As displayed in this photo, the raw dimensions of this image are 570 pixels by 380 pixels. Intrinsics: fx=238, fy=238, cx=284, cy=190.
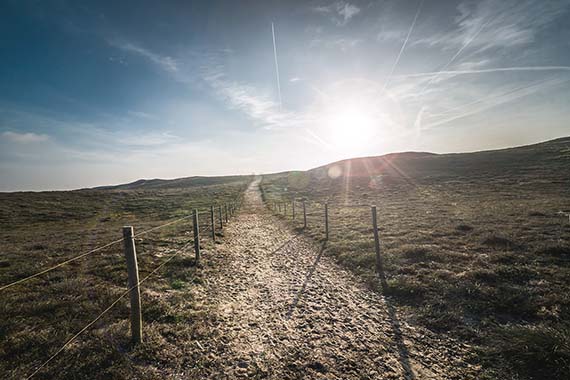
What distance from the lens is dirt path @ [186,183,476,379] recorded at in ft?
13.7

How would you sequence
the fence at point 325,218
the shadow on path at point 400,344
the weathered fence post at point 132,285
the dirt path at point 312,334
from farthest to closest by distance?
the fence at point 325,218 → the weathered fence post at point 132,285 → the dirt path at point 312,334 → the shadow on path at point 400,344

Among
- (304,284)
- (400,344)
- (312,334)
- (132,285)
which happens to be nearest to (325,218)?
(304,284)

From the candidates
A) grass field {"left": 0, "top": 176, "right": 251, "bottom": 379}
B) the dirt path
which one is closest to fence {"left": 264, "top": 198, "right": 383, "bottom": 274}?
the dirt path

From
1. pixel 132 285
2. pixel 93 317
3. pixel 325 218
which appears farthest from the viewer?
pixel 325 218

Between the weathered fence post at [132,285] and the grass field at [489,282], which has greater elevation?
the weathered fence post at [132,285]

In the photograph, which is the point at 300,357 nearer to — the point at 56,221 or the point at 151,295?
the point at 151,295

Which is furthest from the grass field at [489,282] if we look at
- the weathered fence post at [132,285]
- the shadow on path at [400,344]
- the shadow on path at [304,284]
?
the weathered fence post at [132,285]

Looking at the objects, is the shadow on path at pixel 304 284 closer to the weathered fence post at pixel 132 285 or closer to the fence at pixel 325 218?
the fence at pixel 325 218

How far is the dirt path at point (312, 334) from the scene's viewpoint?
418 cm

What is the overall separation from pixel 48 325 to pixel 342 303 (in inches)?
272

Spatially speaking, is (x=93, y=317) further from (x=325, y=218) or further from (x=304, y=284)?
(x=325, y=218)

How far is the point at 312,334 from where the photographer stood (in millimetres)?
5227

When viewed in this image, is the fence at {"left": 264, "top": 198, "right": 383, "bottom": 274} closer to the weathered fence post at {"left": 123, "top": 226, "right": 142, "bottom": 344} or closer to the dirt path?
the dirt path

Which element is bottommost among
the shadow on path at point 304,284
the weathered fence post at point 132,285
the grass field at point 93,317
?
the shadow on path at point 304,284
